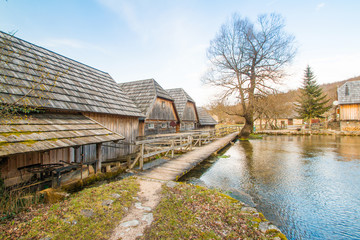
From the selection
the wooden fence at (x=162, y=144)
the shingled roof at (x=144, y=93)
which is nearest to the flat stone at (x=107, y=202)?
the wooden fence at (x=162, y=144)

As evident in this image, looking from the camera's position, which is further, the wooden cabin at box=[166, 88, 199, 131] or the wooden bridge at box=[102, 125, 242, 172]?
the wooden cabin at box=[166, 88, 199, 131]

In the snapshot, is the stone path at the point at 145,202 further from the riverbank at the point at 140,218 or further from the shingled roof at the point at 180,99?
the shingled roof at the point at 180,99

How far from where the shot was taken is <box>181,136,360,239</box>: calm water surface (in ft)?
16.0

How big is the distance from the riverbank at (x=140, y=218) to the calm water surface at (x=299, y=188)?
Result: 181cm

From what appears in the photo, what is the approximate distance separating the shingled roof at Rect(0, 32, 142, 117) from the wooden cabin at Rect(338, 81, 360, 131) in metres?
37.6

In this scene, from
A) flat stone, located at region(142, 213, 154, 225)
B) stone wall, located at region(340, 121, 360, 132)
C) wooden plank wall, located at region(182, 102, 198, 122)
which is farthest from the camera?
stone wall, located at region(340, 121, 360, 132)

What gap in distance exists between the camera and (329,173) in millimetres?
Answer: 9305

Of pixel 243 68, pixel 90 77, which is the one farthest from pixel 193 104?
pixel 90 77

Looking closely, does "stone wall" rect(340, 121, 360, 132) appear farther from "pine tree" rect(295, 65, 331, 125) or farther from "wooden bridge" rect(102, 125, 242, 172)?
"wooden bridge" rect(102, 125, 242, 172)

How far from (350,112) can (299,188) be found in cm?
3394

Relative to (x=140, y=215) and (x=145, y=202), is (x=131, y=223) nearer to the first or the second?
(x=140, y=215)

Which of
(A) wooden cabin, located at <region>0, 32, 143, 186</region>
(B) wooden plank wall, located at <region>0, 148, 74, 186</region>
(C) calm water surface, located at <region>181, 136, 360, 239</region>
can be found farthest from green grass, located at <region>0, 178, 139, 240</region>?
(C) calm water surface, located at <region>181, 136, 360, 239</region>

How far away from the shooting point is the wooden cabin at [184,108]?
68.2ft

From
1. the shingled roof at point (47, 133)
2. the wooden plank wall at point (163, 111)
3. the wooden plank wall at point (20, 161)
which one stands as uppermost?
the wooden plank wall at point (163, 111)
